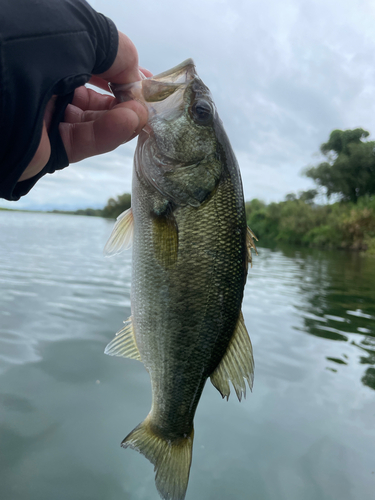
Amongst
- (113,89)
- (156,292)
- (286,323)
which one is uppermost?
(113,89)

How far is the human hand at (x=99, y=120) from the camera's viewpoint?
1490 mm

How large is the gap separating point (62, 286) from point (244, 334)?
7.81 m

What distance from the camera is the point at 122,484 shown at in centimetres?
283

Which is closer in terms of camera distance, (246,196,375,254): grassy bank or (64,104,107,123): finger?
(64,104,107,123): finger

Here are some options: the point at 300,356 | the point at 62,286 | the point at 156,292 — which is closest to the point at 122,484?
the point at 156,292

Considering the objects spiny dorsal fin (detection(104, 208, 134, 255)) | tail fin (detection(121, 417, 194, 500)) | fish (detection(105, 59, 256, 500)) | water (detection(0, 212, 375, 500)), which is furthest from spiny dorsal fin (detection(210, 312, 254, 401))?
water (detection(0, 212, 375, 500))

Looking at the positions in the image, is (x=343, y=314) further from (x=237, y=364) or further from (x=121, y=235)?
(x=121, y=235)

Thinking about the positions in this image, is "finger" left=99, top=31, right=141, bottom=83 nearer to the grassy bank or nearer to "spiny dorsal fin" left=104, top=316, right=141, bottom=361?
"spiny dorsal fin" left=104, top=316, right=141, bottom=361

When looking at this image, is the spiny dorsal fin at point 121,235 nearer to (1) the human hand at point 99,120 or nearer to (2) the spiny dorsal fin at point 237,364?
(1) the human hand at point 99,120

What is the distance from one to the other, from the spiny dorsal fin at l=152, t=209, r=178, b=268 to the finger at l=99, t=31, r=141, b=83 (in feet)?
2.19

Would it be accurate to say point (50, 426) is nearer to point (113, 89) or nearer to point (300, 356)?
point (113, 89)

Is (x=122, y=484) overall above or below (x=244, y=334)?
below

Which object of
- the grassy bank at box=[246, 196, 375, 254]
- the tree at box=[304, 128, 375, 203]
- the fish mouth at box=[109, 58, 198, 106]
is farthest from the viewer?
the tree at box=[304, 128, 375, 203]

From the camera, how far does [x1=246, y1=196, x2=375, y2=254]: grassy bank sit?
38344 millimetres
